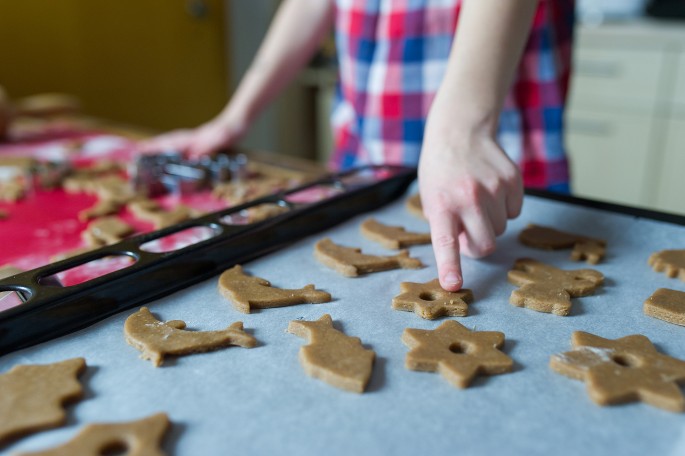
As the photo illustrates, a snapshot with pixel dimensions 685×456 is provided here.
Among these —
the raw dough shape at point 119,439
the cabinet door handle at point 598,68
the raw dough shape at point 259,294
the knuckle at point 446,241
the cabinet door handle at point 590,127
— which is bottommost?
the cabinet door handle at point 590,127

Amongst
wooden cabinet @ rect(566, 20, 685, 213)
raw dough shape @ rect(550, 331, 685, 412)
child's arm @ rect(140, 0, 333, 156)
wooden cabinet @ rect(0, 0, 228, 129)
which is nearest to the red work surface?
child's arm @ rect(140, 0, 333, 156)

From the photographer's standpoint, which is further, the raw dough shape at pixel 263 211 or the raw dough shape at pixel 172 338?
the raw dough shape at pixel 263 211

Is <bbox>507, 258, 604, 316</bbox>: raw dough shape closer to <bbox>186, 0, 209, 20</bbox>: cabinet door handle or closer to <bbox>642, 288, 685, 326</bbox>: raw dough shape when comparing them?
<bbox>642, 288, 685, 326</bbox>: raw dough shape

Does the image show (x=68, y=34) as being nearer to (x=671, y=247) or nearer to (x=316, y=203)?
(x=316, y=203)

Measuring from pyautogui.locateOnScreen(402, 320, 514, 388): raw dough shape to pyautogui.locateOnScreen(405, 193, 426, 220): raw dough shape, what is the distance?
11.7 inches

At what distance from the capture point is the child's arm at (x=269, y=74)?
119 cm

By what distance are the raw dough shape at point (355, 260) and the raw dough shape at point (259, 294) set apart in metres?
0.06

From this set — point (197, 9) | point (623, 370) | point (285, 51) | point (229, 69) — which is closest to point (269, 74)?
point (285, 51)

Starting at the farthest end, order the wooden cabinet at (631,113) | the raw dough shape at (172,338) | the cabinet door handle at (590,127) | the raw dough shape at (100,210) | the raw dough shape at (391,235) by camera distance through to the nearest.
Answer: the cabinet door handle at (590,127) → the wooden cabinet at (631,113) → the raw dough shape at (100,210) → the raw dough shape at (391,235) → the raw dough shape at (172,338)

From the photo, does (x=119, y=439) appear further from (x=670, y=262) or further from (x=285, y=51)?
(x=285, y=51)

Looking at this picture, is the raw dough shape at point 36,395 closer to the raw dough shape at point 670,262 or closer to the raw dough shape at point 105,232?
the raw dough shape at point 105,232

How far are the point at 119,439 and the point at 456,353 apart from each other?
0.26 m

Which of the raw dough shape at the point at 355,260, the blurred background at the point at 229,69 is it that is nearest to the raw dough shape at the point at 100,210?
the raw dough shape at the point at 355,260

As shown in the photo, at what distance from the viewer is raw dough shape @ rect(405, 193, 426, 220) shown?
841 mm
